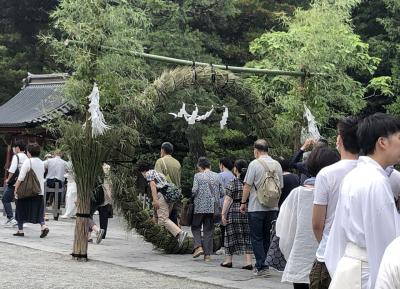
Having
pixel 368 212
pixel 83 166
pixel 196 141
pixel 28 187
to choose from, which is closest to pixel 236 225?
pixel 83 166

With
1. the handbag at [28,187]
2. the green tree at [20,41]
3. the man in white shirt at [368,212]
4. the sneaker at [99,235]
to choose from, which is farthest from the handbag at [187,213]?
the green tree at [20,41]

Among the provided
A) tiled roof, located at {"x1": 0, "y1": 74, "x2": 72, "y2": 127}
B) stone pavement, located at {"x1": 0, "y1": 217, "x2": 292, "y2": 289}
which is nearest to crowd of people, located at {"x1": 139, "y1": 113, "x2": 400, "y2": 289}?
stone pavement, located at {"x1": 0, "y1": 217, "x2": 292, "y2": 289}

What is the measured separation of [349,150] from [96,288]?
401 centimetres

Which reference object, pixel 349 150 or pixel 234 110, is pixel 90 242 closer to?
pixel 234 110

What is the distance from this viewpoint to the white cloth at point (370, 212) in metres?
3.16

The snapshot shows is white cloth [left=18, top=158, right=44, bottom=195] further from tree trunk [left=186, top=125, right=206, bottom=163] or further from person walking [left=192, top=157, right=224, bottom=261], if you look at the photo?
tree trunk [left=186, top=125, right=206, bottom=163]

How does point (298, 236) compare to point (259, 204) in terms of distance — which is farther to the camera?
point (259, 204)

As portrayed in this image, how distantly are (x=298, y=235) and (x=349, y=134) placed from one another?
1287mm

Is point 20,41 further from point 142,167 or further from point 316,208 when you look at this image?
point 316,208

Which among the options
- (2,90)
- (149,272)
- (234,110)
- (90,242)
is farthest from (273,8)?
(149,272)

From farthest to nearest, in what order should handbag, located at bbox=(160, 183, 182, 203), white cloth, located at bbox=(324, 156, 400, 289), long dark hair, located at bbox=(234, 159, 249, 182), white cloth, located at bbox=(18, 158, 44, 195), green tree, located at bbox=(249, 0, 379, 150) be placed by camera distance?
green tree, located at bbox=(249, 0, 379, 150) < white cloth, located at bbox=(18, 158, 44, 195) < handbag, located at bbox=(160, 183, 182, 203) < long dark hair, located at bbox=(234, 159, 249, 182) < white cloth, located at bbox=(324, 156, 400, 289)

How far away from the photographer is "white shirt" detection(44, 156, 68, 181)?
1708cm

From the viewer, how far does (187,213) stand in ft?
33.9

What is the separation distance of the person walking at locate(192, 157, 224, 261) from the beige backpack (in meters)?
1.62
